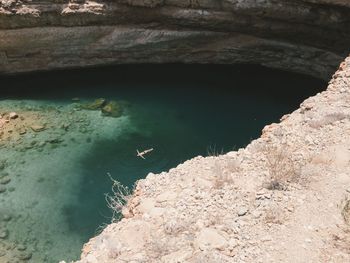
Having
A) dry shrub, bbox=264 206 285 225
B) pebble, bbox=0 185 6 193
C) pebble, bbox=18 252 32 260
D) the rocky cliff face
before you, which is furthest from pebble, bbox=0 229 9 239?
the rocky cliff face

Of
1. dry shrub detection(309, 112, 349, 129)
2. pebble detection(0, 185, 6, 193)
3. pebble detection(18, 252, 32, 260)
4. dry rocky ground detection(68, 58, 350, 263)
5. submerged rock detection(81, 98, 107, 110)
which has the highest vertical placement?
dry shrub detection(309, 112, 349, 129)

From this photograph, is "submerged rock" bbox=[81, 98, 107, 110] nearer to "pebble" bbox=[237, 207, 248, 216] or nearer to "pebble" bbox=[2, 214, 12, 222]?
"pebble" bbox=[2, 214, 12, 222]

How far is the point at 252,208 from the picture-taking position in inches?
279

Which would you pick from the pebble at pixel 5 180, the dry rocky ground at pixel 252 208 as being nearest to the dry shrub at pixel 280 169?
the dry rocky ground at pixel 252 208

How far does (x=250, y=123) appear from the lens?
14469mm

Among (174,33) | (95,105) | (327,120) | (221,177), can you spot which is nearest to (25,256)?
(221,177)

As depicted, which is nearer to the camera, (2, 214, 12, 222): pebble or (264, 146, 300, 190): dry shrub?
(264, 146, 300, 190): dry shrub

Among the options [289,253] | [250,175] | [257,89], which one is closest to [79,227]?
[250,175]

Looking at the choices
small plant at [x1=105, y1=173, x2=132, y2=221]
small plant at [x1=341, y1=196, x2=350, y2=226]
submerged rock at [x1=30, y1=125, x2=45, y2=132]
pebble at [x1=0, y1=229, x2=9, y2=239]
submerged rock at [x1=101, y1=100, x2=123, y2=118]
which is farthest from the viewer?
submerged rock at [x1=101, y1=100, x2=123, y2=118]

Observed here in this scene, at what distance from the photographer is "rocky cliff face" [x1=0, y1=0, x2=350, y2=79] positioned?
14617mm

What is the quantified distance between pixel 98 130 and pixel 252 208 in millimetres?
8024

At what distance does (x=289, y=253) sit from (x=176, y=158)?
6.98 metres

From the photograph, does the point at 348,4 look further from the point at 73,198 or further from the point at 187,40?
the point at 73,198

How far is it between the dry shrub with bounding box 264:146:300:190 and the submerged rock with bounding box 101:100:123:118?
774cm
